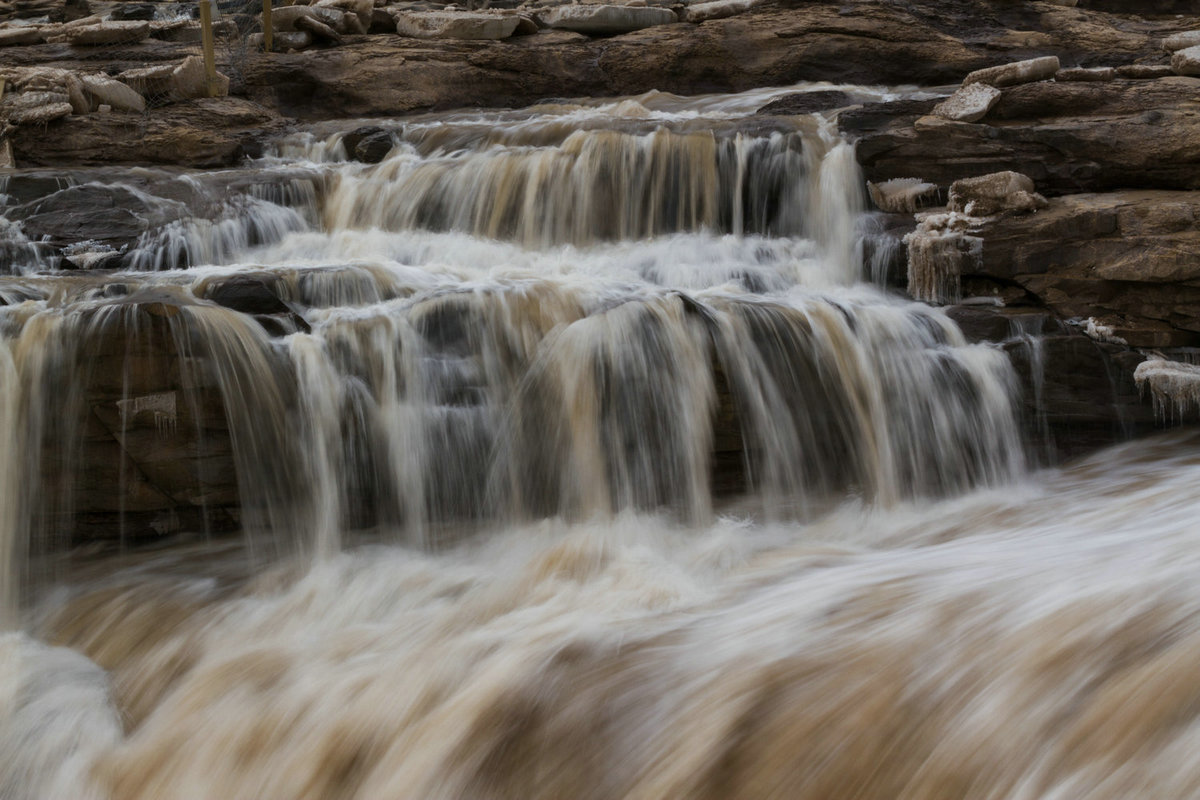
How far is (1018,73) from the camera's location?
25.8 ft

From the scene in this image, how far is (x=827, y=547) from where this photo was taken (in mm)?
4617

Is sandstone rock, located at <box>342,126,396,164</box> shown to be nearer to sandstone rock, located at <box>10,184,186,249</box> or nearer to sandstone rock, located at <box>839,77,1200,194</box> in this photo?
sandstone rock, located at <box>10,184,186,249</box>

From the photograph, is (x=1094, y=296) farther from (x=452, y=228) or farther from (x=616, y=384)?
(x=452, y=228)

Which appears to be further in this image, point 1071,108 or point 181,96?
point 181,96

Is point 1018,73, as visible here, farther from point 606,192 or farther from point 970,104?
point 606,192

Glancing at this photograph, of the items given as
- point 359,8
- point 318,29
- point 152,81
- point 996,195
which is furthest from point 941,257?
point 359,8

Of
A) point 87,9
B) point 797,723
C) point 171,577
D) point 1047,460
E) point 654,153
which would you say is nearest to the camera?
point 797,723

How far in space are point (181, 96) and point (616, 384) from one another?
25.7 ft

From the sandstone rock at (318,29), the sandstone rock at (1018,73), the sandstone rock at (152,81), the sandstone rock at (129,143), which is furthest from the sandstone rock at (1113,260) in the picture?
the sandstone rock at (318,29)

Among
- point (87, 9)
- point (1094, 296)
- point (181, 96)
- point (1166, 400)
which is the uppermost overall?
point (87, 9)

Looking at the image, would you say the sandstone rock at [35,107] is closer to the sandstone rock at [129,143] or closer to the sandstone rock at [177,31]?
the sandstone rock at [129,143]

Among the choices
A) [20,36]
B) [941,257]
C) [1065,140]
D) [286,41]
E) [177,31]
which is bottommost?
[941,257]

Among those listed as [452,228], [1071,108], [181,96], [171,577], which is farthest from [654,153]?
[181,96]

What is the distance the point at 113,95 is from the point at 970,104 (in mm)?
8181
